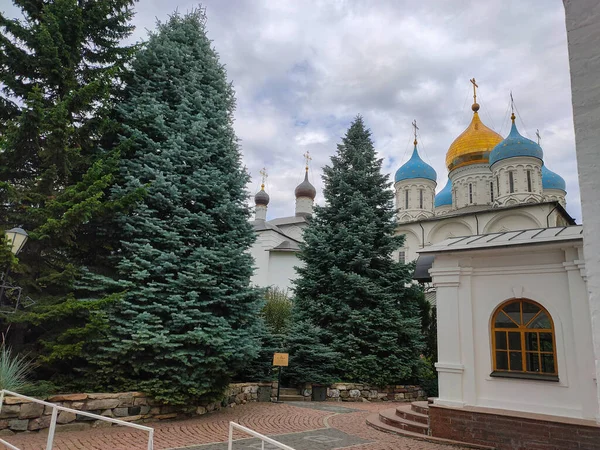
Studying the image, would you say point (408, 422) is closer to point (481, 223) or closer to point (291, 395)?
point (291, 395)

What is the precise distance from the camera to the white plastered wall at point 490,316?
22.5 ft

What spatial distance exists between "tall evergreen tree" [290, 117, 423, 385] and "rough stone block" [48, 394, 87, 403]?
723cm

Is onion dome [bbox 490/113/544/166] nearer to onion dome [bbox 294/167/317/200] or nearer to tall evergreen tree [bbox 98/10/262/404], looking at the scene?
onion dome [bbox 294/167/317/200]

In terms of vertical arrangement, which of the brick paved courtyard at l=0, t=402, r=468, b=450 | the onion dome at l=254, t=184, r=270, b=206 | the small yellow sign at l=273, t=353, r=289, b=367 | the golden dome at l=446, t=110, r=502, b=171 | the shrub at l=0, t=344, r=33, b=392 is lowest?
the brick paved courtyard at l=0, t=402, r=468, b=450

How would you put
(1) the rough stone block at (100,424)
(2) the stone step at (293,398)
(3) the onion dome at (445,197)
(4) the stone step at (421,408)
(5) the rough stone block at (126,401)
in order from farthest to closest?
(3) the onion dome at (445,197)
(2) the stone step at (293,398)
(4) the stone step at (421,408)
(5) the rough stone block at (126,401)
(1) the rough stone block at (100,424)

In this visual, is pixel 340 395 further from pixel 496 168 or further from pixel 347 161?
pixel 496 168

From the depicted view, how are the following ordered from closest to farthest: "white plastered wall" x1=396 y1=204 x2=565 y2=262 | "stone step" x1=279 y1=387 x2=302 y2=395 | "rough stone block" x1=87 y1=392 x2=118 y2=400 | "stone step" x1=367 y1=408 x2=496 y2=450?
"stone step" x1=367 y1=408 x2=496 y2=450 → "rough stone block" x1=87 y1=392 x2=118 y2=400 → "stone step" x1=279 y1=387 x2=302 y2=395 → "white plastered wall" x1=396 y1=204 x2=565 y2=262

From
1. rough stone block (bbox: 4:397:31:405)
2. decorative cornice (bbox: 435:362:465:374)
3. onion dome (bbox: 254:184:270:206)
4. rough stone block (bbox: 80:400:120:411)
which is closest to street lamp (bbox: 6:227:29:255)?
rough stone block (bbox: 4:397:31:405)

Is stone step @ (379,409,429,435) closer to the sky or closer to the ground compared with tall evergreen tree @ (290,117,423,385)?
closer to the ground

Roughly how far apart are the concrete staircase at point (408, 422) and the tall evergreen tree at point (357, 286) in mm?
4280

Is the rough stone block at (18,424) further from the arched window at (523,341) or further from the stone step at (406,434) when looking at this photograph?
the arched window at (523,341)

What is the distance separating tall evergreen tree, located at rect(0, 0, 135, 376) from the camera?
8.00 meters

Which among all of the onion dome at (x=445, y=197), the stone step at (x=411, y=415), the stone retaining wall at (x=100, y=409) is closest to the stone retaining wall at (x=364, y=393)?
the stone retaining wall at (x=100, y=409)

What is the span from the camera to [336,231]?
15914 mm
